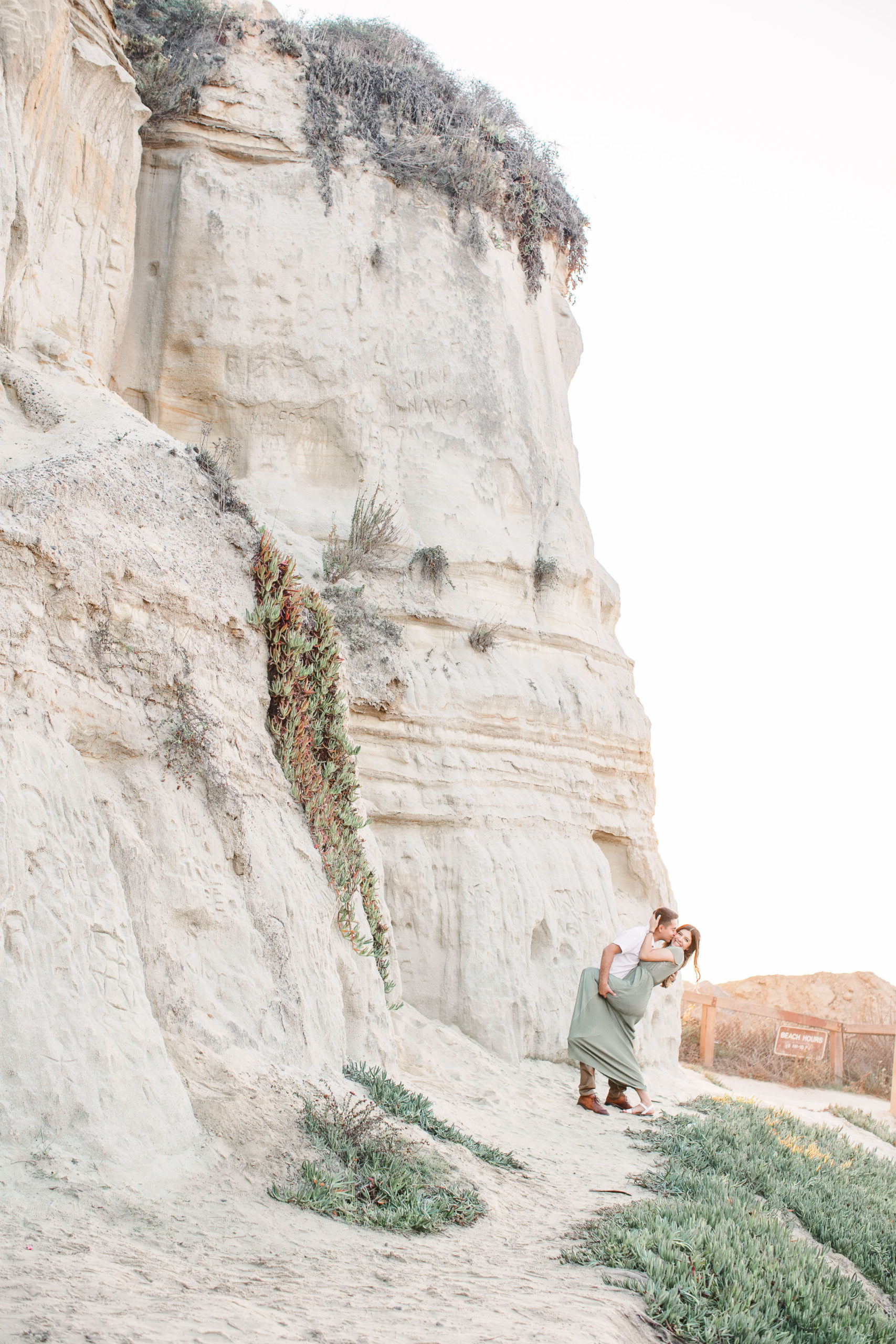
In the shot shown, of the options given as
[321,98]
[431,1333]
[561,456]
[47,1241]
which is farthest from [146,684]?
[321,98]

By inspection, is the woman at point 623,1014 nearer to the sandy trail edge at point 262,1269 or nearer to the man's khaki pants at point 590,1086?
the man's khaki pants at point 590,1086

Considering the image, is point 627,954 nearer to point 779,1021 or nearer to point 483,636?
point 483,636

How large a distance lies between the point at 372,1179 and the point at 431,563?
7.00 m

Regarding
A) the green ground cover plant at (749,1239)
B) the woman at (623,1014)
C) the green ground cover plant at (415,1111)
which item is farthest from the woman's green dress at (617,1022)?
the green ground cover plant at (415,1111)

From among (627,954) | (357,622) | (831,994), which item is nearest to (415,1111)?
(627,954)

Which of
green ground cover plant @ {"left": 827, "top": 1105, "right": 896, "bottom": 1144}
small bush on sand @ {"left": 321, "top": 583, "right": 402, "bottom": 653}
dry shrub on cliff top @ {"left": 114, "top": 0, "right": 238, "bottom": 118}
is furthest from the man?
dry shrub on cliff top @ {"left": 114, "top": 0, "right": 238, "bottom": 118}

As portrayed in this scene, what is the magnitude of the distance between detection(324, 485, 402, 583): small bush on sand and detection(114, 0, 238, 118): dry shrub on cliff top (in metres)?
4.79

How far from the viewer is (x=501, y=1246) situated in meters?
4.75

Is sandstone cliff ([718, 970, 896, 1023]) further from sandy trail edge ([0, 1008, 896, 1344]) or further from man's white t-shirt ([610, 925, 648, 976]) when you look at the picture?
sandy trail edge ([0, 1008, 896, 1344])

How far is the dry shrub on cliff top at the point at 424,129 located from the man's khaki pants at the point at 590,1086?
30.9 ft

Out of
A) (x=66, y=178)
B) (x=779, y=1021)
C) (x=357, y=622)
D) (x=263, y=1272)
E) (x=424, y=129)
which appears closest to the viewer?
(x=263, y=1272)

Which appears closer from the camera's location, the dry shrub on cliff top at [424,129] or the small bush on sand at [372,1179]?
the small bush on sand at [372,1179]

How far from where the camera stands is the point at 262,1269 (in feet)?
12.7

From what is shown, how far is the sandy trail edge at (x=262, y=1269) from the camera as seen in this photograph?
3207mm
